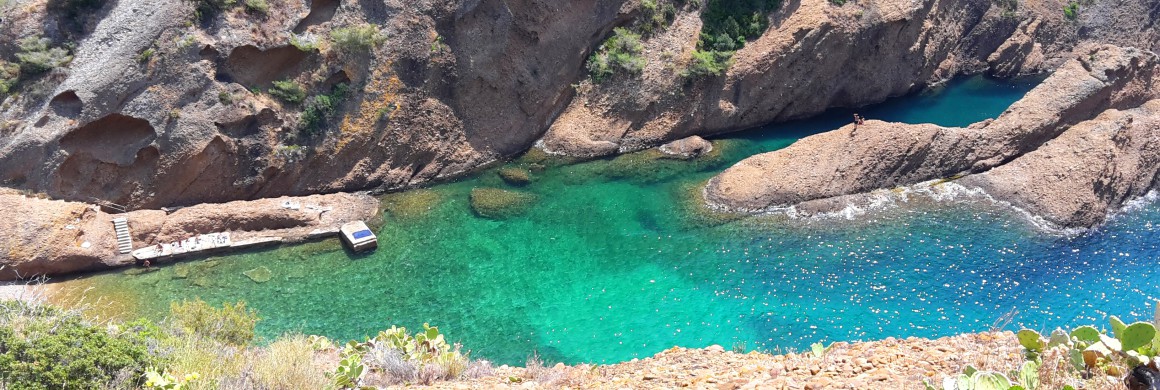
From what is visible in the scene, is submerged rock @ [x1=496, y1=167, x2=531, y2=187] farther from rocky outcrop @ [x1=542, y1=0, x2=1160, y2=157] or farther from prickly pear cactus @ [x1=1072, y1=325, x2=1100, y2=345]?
prickly pear cactus @ [x1=1072, y1=325, x2=1100, y2=345]

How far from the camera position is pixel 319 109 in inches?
1027

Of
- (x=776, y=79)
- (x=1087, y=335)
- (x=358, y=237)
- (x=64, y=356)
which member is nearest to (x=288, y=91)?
(x=358, y=237)

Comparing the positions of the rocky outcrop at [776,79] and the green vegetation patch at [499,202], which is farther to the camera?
the rocky outcrop at [776,79]

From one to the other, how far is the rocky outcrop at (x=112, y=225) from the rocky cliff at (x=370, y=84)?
120cm

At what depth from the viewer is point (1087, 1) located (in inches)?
1545

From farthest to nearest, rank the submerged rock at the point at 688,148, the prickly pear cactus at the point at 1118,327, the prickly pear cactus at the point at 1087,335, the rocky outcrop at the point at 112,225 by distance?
the submerged rock at the point at 688,148, the rocky outcrop at the point at 112,225, the prickly pear cactus at the point at 1087,335, the prickly pear cactus at the point at 1118,327

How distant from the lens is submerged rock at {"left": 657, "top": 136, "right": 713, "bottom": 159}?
1176 inches

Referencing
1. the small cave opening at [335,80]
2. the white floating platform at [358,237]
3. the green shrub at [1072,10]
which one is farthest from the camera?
the green shrub at [1072,10]

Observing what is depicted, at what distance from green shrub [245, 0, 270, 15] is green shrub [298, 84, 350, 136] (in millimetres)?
3177

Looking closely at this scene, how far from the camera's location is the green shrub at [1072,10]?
38.9 metres

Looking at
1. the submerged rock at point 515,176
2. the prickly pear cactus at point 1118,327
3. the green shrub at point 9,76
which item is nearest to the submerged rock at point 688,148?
the submerged rock at point 515,176

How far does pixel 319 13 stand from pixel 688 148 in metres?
14.5

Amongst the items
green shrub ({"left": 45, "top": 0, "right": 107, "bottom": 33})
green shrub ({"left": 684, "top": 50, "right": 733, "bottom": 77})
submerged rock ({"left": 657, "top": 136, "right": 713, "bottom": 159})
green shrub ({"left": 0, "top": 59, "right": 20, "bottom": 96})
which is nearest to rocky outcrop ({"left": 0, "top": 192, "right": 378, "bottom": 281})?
green shrub ({"left": 0, "top": 59, "right": 20, "bottom": 96})

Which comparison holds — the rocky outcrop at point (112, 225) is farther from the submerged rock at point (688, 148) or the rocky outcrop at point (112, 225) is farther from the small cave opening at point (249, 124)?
the submerged rock at point (688, 148)
